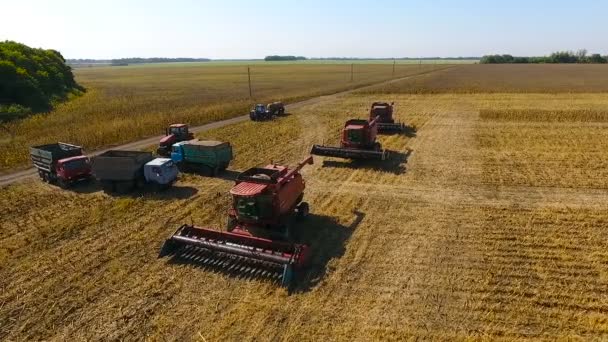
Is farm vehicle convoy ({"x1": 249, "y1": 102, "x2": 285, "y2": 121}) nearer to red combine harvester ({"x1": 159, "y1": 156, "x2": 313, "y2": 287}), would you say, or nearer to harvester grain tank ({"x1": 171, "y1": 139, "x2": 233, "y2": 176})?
harvester grain tank ({"x1": 171, "y1": 139, "x2": 233, "y2": 176})

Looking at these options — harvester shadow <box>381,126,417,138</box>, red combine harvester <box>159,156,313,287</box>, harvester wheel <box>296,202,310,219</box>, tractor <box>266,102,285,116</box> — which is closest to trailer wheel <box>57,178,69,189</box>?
red combine harvester <box>159,156,313,287</box>

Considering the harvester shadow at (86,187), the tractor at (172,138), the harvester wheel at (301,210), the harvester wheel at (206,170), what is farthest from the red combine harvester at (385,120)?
the harvester shadow at (86,187)

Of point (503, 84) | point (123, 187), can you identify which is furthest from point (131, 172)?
point (503, 84)

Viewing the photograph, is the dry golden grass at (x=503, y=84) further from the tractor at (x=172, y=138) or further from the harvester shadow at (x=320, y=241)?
the harvester shadow at (x=320, y=241)

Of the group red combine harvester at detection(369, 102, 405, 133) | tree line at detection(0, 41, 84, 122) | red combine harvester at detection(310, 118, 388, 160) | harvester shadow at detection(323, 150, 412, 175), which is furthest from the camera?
tree line at detection(0, 41, 84, 122)

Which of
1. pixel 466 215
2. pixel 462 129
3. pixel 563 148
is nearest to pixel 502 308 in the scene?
pixel 466 215

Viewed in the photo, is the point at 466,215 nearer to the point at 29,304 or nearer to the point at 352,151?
the point at 352,151
